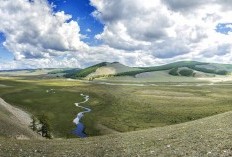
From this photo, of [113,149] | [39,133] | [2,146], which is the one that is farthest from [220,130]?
[39,133]

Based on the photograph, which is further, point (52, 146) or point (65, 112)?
point (65, 112)

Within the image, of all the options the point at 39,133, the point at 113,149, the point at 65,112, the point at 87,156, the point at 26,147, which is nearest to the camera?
the point at 87,156

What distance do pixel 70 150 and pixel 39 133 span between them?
52681mm

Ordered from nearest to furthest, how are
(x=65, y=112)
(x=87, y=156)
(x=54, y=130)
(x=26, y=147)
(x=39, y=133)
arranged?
1. (x=87, y=156)
2. (x=26, y=147)
3. (x=39, y=133)
4. (x=54, y=130)
5. (x=65, y=112)

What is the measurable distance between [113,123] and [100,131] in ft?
37.3

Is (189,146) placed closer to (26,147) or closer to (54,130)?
(26,147)

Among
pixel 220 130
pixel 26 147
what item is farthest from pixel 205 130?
pixel 26 147

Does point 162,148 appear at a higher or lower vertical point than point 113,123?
higher

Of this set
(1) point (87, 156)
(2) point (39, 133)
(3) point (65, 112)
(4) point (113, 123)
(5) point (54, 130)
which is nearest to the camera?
(1) point (87, 156)

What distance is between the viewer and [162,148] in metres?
35.4

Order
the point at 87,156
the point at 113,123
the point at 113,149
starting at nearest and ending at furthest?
the point at 87,156 → the point at 113,149 → the point at 113,123

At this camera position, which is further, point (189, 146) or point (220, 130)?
point (220, 130)

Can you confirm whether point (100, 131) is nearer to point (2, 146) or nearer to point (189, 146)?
point (2, 146)

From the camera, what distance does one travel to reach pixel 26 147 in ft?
133
